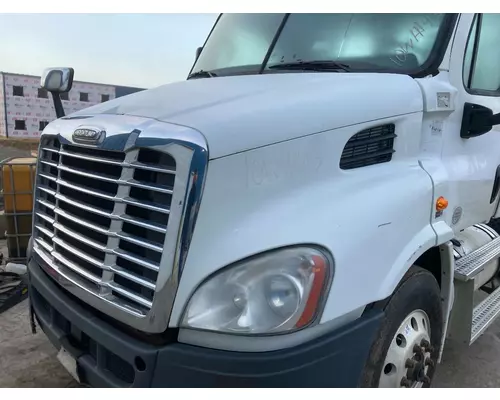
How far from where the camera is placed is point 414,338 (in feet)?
7.73

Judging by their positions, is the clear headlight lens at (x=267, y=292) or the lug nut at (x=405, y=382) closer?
the clear headlight lens at (x=267, y=292)

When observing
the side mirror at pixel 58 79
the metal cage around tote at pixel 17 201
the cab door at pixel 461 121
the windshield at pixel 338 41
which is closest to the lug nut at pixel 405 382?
the cab door at pixel 461 121

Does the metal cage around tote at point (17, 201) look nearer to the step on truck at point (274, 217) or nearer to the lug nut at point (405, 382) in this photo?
the step on truck at point (274, 217)

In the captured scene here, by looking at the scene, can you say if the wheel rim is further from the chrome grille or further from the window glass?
the window glass

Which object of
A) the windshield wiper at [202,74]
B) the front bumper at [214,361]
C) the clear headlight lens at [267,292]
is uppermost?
the windshield wiper at [202,74]

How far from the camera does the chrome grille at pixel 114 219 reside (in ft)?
6.23

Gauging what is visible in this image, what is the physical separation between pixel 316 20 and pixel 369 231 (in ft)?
5.34

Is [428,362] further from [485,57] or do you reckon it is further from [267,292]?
[485,57]

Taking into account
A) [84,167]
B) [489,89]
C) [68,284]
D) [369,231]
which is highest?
[489,89]

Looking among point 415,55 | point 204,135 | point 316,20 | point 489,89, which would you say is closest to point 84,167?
point 204,135

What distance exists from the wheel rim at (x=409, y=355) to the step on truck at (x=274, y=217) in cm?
1

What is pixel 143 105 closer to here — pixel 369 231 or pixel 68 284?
pixel 68 284

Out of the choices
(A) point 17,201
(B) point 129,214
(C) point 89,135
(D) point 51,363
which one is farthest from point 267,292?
(A) point 17,201

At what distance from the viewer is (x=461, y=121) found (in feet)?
9.11
